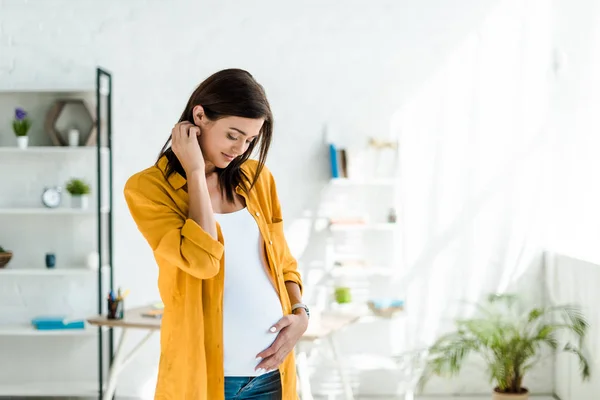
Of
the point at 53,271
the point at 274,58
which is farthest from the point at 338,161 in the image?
the point at 53,271

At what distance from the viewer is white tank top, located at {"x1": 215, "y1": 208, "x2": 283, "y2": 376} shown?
5.47 ft

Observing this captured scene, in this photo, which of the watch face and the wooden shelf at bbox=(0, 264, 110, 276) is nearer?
the wooden shelf at bbox=(0, 264, 110, 276)

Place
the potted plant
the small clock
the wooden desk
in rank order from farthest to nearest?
the small clock → the potted plant → the wooden desk

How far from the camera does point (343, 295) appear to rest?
4273mm

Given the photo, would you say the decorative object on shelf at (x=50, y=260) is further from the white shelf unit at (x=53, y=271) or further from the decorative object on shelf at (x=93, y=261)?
the decorative object on shelf at (x=93, y=261)

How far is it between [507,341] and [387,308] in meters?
0.64

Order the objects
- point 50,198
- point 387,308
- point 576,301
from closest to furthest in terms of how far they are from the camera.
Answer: point 576,301 < point 387,308 < point 50,198

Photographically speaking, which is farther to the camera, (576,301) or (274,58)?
(274,58)

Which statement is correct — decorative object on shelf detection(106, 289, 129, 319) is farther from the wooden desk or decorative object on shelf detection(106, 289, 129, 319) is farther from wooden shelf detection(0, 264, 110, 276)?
wooden shelf detection(0, 264, 110, 276)

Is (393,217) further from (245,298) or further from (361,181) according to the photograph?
(245,298)

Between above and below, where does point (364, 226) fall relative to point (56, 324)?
above

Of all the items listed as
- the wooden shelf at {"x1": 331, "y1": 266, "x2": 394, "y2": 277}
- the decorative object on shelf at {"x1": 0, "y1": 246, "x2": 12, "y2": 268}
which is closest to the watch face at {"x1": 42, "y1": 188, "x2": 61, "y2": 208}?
the decorative object on shelf at {"x1": 0, "y1": 246, "x2": 12, "y2": 268}

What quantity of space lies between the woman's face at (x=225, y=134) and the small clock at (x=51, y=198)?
2.90m

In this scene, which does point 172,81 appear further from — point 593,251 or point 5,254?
point 593,251
